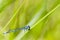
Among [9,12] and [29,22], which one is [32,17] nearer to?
[29,22]

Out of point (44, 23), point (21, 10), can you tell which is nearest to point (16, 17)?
point (21, 10)

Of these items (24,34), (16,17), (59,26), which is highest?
(16,17)

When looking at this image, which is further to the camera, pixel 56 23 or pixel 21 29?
pixel 21 29

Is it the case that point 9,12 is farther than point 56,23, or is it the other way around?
point 9,12

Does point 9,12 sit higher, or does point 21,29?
point 9,12

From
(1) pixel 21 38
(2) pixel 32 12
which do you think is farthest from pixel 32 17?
Answer: (1) pixel 21 38

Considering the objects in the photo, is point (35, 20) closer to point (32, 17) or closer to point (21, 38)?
point (32, 17)
